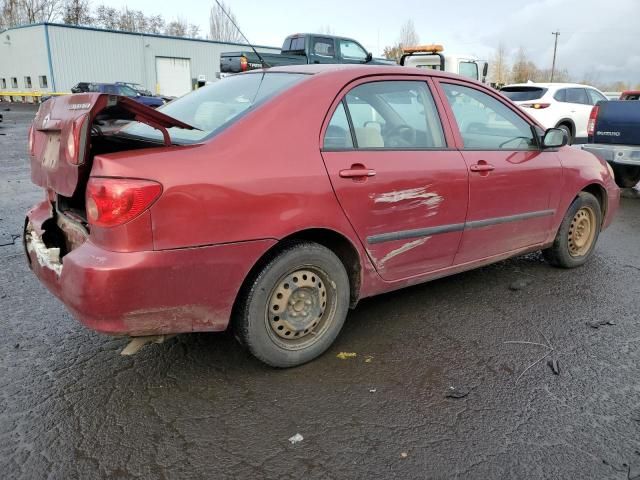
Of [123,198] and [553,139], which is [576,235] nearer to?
[553,139]

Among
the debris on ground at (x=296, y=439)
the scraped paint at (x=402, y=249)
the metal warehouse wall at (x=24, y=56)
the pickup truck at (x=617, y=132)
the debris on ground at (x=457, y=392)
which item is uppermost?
the metal warehouse wall at (x=24, y=56)

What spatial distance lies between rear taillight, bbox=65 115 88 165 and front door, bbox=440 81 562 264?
2.30 metres

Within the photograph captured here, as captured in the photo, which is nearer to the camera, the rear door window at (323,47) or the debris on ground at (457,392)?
the debris on ground at (457,392)

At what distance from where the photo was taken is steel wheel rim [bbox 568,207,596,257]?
4.61 meters

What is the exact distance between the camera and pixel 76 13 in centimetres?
5997

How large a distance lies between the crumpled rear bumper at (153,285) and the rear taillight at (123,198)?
0.52 ft

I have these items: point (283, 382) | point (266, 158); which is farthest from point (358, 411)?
point (266, 158)

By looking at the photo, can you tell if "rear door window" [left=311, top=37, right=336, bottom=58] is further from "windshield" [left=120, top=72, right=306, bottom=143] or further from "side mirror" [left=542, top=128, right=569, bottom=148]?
"windshield" [left=120, top=72, right=306, bottom=143]

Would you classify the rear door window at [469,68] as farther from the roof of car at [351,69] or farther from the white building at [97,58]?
the white building at [97,58]

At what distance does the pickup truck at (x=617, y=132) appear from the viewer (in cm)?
755

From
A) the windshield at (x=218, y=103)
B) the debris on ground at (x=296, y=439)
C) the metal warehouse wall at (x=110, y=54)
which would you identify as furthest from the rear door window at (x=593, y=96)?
the metal warehouse wall at (x=110, y=54)

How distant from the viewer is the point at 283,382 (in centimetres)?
278

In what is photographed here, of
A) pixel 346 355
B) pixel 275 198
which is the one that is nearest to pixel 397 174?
pixel 275 198

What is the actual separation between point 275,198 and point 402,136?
1.10 m
